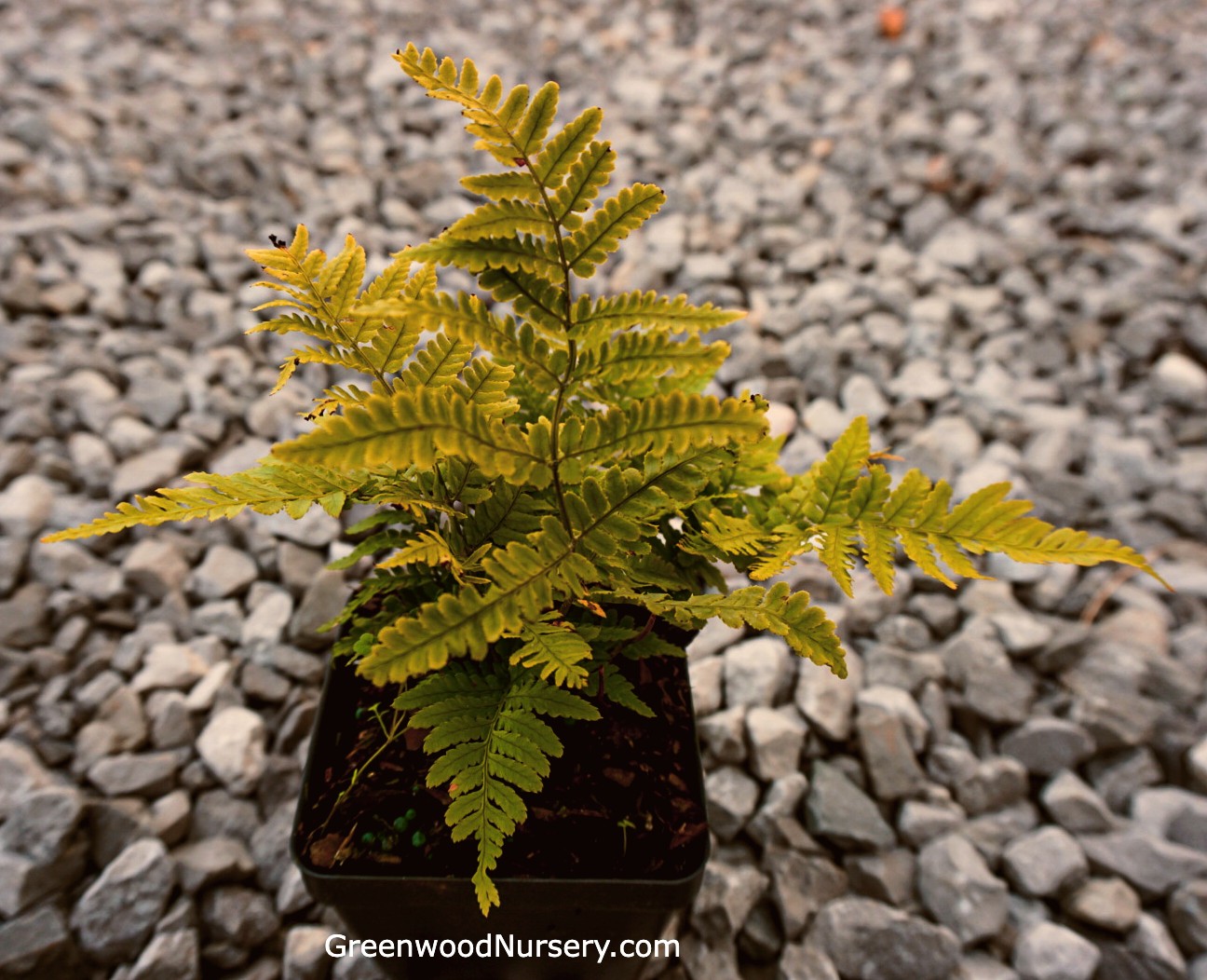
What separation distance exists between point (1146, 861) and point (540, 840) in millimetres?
1116

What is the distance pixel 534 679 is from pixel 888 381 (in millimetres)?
1620

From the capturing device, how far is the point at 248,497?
2.65 feet

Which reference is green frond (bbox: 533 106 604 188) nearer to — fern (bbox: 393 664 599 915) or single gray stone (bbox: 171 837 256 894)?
fern (bbox: 393 664 599 915)

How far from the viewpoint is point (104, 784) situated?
1.39m

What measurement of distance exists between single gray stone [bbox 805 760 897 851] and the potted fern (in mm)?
465

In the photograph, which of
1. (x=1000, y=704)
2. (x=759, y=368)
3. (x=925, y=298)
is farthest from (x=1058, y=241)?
(x=1000, y=704)

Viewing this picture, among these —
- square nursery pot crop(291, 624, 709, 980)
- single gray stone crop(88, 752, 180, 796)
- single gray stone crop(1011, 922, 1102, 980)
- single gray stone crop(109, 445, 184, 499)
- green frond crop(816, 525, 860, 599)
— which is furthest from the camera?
single gray stone crop(109, 445, 184, 499)

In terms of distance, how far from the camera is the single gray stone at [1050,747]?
1.53 metres

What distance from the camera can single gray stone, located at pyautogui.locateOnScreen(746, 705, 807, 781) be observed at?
147 cm

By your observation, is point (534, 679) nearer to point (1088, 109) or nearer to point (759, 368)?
point (759, 368)

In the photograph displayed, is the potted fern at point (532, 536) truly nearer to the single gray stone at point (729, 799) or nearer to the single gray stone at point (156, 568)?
the single gray stone at point (729, 799)

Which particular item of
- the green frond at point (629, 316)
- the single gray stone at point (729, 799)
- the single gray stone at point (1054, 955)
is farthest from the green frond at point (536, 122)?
the single gray stone at point (1054, 955)

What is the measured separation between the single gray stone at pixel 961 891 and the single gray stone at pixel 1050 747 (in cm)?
24

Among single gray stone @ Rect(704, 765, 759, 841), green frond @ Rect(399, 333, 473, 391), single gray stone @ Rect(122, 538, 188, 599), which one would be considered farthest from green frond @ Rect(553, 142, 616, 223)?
single gray stone @ Rect(122, 538, 188, 599)
